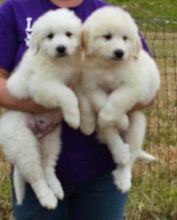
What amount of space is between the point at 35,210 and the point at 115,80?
0.67 meters

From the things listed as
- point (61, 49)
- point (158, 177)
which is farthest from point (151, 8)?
point (61, 49)

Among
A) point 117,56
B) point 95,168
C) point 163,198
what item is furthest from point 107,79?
point 163,198

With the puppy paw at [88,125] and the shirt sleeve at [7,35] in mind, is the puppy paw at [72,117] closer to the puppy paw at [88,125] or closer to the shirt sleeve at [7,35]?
the puppy paw at [88,125]

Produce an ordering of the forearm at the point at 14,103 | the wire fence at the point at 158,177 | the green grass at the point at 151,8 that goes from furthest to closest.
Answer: the green grass at the point at 151,8 < the wire fence at the point at 158,177 < the forearm at the point at 14,103

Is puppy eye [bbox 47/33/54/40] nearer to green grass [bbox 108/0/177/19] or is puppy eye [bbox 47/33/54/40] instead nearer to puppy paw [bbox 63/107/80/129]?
puppy paw [bbox 63/107/80/129]

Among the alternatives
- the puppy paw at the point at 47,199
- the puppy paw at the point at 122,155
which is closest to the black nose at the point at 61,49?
the puppy paw at the point at 122,155

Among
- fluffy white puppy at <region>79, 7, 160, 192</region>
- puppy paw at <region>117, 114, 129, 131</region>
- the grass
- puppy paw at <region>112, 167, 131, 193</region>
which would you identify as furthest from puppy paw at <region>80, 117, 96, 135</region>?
the grass

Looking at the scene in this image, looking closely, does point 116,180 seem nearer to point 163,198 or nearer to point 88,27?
point 88,27

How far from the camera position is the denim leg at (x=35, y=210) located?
3242 mm

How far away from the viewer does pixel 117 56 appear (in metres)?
3.00

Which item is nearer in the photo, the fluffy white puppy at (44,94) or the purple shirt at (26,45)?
the fluffy white puppy at (44,94)

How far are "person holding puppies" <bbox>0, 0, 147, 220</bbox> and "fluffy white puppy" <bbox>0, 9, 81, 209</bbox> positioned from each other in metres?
0.05

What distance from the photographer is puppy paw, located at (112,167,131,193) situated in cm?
318

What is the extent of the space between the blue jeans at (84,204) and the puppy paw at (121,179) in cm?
8
